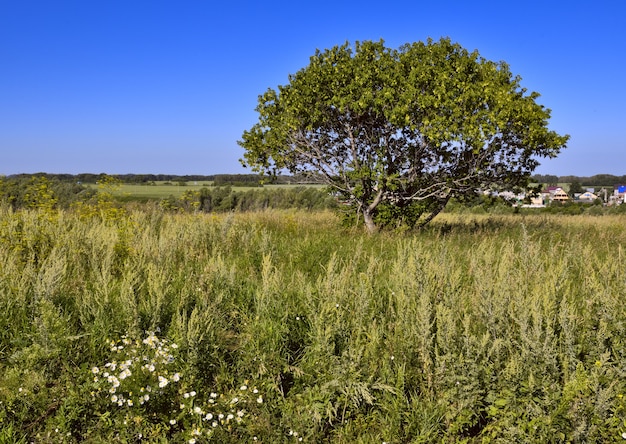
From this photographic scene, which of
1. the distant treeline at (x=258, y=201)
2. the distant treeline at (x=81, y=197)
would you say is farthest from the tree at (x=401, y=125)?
the distant treeline at (x=258, y=201)

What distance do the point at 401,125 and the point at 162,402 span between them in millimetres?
8242

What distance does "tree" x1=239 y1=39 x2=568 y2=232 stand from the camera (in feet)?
32.7

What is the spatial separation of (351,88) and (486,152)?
3561mm

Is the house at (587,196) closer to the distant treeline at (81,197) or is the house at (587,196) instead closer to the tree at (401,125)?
the distant treeline at (81,197)

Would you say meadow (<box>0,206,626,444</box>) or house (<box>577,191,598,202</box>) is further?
house (<box>577,191,598,202</box>)

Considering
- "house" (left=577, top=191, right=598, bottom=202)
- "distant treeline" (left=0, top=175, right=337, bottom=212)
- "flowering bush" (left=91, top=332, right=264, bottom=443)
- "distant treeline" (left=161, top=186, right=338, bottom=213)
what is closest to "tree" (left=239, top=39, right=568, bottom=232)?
"distant treeline" (left=0, top=175, right=337, bottom=212)

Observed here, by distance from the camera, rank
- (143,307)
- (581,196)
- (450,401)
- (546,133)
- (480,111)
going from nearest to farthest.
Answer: (450,401) → (143,307) → (480,111) → (546,133) → (581,196)

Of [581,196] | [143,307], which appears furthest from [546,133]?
[581,196]

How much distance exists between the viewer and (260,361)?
3869mm

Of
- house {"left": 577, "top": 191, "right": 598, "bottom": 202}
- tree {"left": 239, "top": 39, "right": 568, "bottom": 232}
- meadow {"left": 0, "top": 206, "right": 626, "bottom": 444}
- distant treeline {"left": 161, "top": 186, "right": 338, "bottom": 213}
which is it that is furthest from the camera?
house {"left": 577, "top": 191, "right": 598, "bottom": 202}

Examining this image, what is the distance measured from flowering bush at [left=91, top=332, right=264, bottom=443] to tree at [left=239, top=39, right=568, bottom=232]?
7.38 meters

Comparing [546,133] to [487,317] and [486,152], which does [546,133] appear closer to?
[486,152]

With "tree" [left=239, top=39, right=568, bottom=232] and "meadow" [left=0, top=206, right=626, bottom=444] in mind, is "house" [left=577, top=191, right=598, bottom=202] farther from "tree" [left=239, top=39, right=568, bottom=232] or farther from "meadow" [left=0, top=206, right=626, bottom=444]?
"meadow" [left=0, top=206, right=626, bottom=444]

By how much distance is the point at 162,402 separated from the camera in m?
3.46
